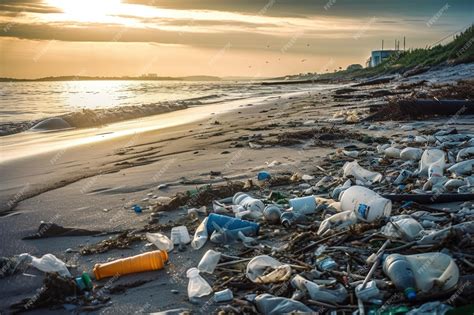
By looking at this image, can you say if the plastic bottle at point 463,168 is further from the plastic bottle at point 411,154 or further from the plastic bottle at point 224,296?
the plastic bottle at point 224,296

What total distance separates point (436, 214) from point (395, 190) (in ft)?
3.03

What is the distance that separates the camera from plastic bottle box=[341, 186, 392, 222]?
3348mm

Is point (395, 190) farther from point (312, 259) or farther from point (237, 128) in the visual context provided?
point (237, 128)

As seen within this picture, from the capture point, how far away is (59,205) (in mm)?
4957

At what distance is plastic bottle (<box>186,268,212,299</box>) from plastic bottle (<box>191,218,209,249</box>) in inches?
20.9

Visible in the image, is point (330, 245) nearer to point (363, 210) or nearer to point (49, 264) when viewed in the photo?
point (363, 210)

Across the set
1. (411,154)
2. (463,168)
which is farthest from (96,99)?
(463,168)

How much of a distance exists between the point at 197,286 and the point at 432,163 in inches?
121

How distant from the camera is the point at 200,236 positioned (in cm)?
351

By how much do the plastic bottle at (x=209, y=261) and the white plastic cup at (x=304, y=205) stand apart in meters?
0.98

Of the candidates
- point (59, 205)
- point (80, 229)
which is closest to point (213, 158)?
point (59, 205)

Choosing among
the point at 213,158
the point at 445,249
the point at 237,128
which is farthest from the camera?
the point at 237,128

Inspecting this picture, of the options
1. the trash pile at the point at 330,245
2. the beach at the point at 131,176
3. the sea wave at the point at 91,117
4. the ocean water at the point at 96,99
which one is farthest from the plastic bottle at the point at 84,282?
the ocean water at the point at 96,99

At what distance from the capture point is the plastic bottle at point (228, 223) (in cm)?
354
